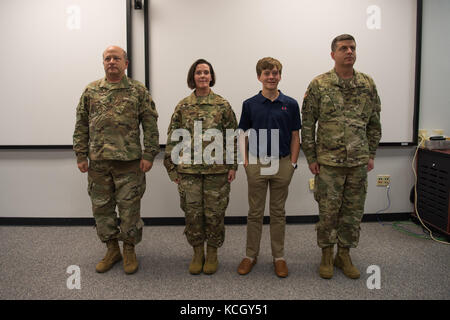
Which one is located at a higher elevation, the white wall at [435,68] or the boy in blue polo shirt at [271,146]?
the white wall at [435,68]

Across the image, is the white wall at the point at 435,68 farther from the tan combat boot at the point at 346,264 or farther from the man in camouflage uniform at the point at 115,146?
the man in camouflage uniform at the point at 115,146

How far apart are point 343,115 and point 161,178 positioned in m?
1.69

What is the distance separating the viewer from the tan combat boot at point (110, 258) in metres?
2.06

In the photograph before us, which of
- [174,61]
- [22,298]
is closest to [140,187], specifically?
[22,298]

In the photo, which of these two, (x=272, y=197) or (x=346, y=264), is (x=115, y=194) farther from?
(x=346, y=264)

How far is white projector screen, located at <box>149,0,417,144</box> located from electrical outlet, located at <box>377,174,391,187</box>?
2.79 feet

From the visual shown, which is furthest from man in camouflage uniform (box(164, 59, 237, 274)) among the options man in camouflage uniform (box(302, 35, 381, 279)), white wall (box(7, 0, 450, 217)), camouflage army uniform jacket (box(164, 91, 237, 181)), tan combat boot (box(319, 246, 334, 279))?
white wall (box(7, 0, 450, 217))

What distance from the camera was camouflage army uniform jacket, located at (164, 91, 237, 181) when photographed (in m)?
1.93

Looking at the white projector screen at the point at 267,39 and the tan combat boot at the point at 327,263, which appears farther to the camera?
the white projector screen at the point at 267,39

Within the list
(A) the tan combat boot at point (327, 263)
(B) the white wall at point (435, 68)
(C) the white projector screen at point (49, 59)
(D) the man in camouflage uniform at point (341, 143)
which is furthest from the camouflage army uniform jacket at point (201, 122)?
(B) the white wall at point (435, 68)

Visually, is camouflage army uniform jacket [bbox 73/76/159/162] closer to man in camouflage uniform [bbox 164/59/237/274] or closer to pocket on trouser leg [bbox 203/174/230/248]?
man in camouflage uniform [bbox 164/59/237/274]

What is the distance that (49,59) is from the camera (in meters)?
2.70

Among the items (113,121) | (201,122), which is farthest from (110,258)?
(201,122)

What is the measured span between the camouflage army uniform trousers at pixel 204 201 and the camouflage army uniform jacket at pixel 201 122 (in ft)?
0.17
